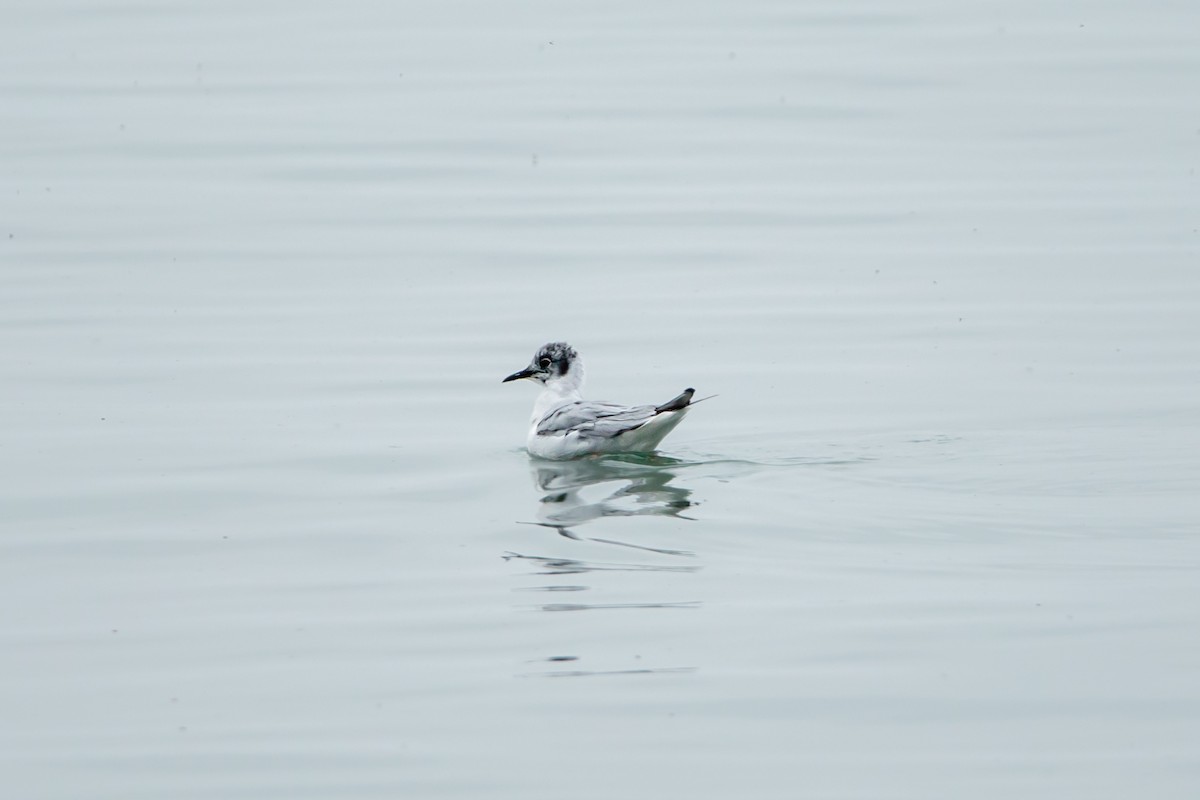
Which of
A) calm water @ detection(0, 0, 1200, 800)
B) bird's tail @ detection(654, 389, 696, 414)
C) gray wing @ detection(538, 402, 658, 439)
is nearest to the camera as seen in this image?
calm water @ detection(0, 0, 1200, 800)

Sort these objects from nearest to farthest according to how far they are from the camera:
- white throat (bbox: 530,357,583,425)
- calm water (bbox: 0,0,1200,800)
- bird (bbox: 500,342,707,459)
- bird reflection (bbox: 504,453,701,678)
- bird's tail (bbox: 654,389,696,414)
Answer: calm water (bbox: 0,0,1200,800) → bird reflection (bbox: 504,453,701,678) → bird's tail (bbox: 654,389,696,414) → bird (bbox: 500,342,707,459) → white throat (bbox: 530,357,583,425)

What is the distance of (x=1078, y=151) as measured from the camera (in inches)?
1057

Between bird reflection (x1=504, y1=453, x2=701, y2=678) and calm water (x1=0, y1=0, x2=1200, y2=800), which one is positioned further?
bird reflection (x1=504, y1=453, x2=701, y2=678)

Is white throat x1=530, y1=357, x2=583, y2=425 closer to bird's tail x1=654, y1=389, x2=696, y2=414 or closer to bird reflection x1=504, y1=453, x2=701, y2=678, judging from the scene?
bird reflection x1=504, y1=453, x2=701, y2=678

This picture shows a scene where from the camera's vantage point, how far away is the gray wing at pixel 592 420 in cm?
1388

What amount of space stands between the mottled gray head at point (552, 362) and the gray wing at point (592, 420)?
3.29 ft

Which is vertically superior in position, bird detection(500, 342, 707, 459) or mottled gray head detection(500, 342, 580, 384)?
mottled gray head detection(500, 342, 580, 384)

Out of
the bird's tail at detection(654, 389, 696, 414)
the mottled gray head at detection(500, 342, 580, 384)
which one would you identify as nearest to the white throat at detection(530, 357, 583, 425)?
the mottled gray head at detection(500, 342, 580, 384)

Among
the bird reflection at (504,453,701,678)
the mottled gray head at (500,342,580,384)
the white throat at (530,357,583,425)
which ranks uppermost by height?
the mottled gray head at (500,342,580,384)

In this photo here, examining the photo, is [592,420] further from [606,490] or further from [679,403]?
[606,490]

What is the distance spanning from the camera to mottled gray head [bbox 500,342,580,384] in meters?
15.4

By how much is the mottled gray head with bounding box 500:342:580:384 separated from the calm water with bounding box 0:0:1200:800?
0.70m

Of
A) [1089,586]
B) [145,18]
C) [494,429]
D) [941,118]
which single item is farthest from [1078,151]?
[145,18]

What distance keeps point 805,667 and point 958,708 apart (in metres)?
0.85
